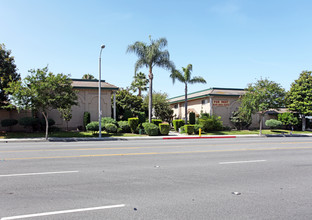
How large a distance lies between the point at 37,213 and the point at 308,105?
38.7m

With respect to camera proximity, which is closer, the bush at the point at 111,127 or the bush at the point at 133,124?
the bush at the point at 111,127

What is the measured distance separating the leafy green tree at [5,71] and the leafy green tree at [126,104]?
45.0ft

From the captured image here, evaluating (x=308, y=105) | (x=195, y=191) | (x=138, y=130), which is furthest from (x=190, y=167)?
(x=308, y=105)

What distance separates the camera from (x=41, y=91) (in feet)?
65.6

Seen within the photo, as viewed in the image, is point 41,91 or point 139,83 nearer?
point 41,91

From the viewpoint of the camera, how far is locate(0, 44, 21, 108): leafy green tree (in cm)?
2398

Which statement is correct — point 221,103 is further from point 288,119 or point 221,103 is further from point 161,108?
point 288,119

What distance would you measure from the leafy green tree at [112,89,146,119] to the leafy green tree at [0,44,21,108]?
13728 mm

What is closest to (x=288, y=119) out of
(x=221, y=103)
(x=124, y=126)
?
(x=221, y=103)

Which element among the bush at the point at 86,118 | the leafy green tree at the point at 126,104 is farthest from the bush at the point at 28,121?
the leafy green tree at the point at 126,104

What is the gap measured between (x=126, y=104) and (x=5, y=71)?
15791mm

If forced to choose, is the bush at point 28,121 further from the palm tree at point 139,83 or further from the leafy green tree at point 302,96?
the leafy green tree at point 302,96

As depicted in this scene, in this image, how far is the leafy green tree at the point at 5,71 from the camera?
24.0 meters

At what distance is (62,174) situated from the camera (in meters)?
6.89
